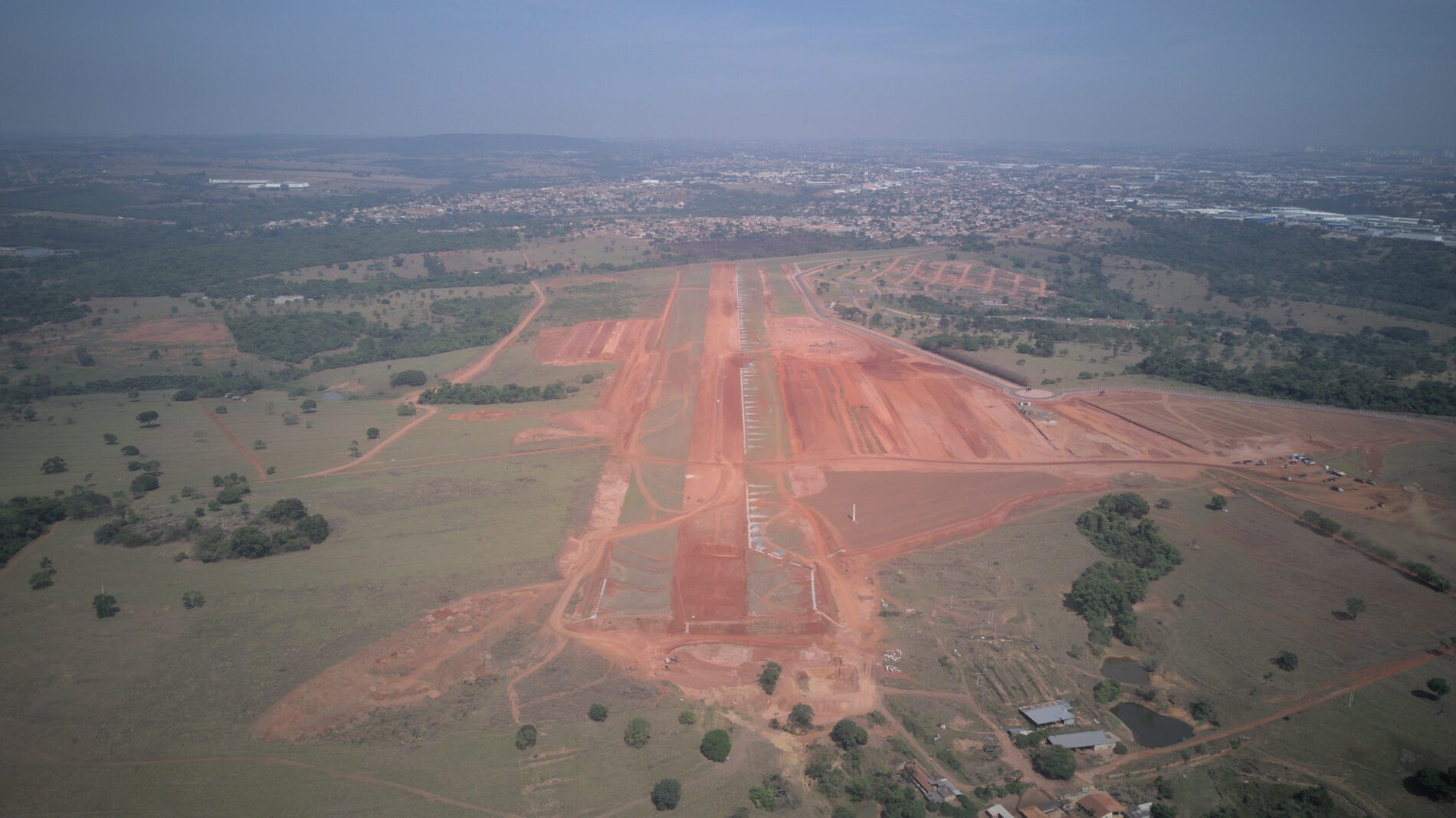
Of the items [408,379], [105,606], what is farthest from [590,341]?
[105,606]

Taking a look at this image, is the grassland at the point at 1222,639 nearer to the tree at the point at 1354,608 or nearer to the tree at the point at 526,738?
the tree at the point at 1354,608

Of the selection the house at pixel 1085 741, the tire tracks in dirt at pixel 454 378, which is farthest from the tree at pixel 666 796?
the tire tracks in dirt at pixel 454 378

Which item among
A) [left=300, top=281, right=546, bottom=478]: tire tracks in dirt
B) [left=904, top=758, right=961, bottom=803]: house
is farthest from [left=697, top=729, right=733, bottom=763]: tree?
[left=300, top=281, right=546, bottom=478]: tire tracks in dirt

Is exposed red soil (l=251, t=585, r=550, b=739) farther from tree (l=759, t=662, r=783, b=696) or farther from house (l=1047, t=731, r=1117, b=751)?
house (l=1047, t=731, r=1117, b=751)

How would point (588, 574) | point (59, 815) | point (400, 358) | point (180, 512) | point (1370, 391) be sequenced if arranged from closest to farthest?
point (59, 815) → point (588, 574) → point (180, 512) → point (1370, 391) → point (400, 358)

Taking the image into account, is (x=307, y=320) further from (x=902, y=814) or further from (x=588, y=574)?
(x=902, y=814)

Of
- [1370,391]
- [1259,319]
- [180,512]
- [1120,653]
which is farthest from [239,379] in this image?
[1259,319]
